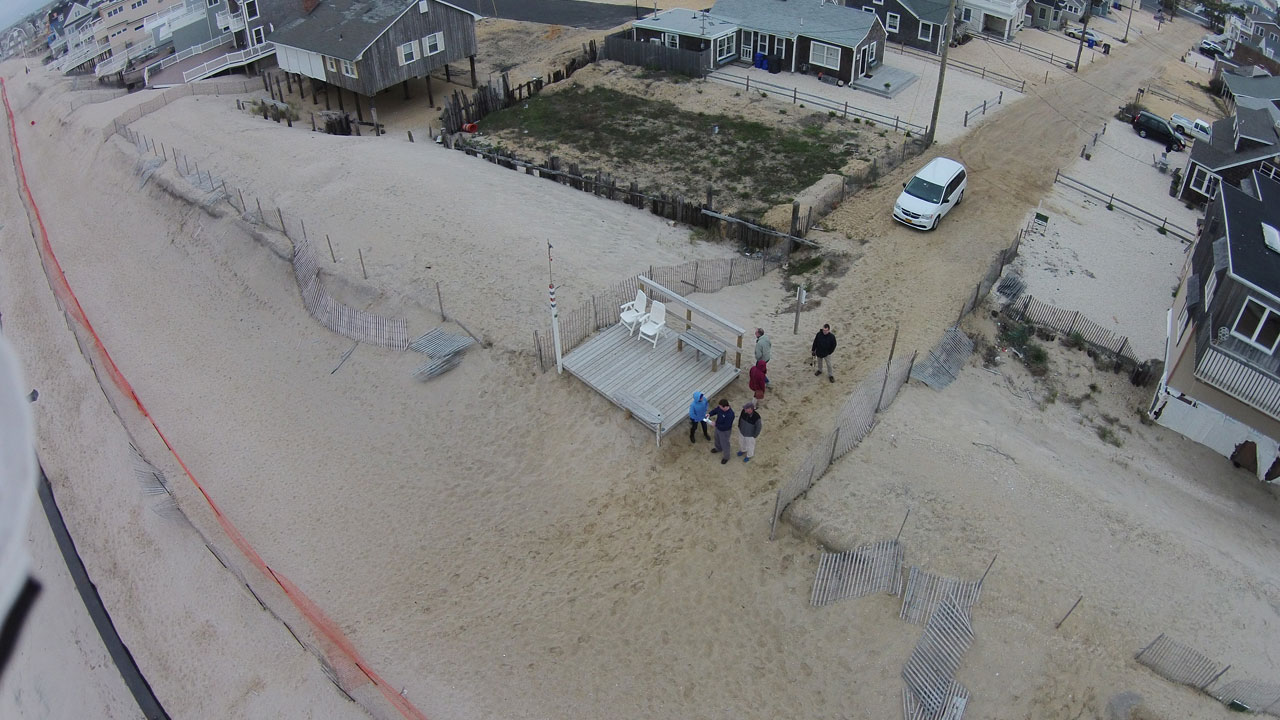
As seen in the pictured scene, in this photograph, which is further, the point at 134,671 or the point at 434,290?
the point at 434,290

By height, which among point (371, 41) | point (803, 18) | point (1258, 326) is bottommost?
point (1258, 326)

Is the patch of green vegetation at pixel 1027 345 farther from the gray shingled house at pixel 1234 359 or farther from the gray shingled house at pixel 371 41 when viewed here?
the gray shingled house at pixel 371 41

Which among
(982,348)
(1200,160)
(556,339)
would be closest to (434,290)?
(556,339)

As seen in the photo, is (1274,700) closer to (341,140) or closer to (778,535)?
(778,535)

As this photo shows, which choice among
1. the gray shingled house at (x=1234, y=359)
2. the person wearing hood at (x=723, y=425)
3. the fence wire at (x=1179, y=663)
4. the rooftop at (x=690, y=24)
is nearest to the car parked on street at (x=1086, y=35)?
the rooftop at (x=690, y=24)

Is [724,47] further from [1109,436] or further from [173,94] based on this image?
[1109,436]

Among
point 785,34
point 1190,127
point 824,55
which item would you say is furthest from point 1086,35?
point 785,34
